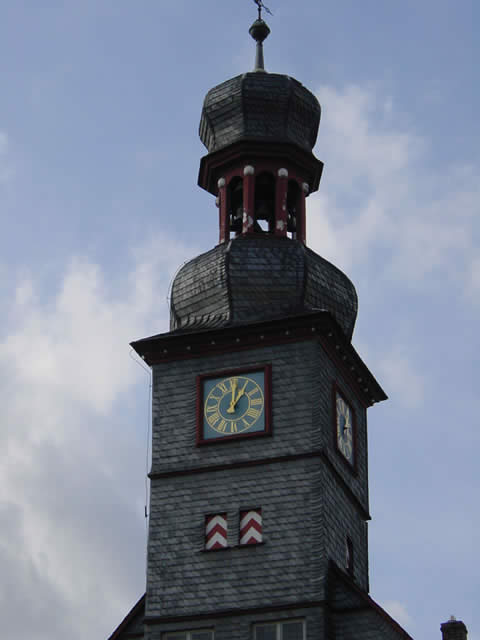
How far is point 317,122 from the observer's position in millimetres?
61500

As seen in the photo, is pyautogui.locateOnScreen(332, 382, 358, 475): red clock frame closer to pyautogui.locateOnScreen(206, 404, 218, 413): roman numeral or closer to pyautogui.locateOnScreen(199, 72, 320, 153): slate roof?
pyautogui.locateOnScreen(206, 404, 218, 413): roman numeral

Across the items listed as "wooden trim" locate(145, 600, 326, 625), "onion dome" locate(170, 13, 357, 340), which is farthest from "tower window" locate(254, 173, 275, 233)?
"wooden trim" locate(145, 600, 326, 625)

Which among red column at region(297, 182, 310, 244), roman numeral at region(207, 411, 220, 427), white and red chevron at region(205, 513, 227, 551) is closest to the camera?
white and red chevron at region(205, 513, 227, 551)

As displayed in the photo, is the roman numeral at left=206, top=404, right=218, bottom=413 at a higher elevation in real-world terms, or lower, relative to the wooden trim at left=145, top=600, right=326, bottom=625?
higher

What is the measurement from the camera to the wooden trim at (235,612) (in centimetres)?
5006

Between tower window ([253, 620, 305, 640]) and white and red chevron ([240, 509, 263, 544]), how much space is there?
8.17 feet

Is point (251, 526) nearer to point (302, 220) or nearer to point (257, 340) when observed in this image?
point (257, 340)

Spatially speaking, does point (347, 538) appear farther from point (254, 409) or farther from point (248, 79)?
point (248, 79)

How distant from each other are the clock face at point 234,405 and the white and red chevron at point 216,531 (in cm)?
245

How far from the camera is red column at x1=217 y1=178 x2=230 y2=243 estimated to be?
2302 inches

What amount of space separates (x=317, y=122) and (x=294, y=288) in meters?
8.27

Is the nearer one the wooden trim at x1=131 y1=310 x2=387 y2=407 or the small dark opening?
the wooden trim at x1=131 y1=310 x2=387 y2=407

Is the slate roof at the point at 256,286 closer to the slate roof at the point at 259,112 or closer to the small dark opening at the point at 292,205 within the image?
the small dark opening at the point at 292,205

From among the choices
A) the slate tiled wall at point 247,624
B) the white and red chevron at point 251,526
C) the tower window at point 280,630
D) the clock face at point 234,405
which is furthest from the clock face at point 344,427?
the tower window at point 280,630
